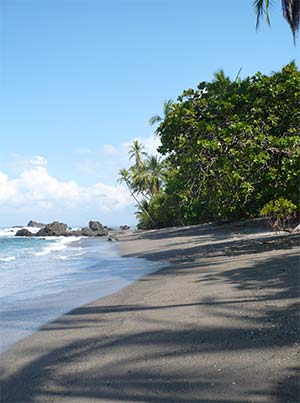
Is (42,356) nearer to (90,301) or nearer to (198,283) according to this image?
(90,301)

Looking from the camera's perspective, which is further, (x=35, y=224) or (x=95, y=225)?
(x=35, y=224)

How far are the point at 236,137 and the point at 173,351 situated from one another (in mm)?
6882

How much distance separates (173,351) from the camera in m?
4.04

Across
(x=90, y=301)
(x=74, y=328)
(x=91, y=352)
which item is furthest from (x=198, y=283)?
(x=91, y=352)

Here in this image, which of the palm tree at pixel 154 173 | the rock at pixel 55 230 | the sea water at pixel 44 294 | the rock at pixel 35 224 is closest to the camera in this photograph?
the sea water at pixel 44 294

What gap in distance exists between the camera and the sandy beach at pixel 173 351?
3.24 metres

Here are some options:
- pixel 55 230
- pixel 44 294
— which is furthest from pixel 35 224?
pixel 44 294

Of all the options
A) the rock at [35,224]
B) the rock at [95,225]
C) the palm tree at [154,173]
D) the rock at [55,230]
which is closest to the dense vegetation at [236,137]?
the palm tree at [154,173]

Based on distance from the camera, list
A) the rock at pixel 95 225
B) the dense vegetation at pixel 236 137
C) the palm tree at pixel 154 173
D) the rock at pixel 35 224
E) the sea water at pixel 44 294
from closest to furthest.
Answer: the sea water at pixel 44 294 → the dense vegetation at pixel 236 137 → the palm tree at pixel 154 173 → the rock at pixel 95 225 → the rock at pixel 35 224

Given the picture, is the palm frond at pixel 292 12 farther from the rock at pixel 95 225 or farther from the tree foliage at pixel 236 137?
the rock at pixel 95 225

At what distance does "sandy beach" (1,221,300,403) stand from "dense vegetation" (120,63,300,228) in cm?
381

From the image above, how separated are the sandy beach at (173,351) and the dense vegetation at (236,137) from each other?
150 inches

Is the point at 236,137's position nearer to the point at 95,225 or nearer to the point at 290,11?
the point at 290,11

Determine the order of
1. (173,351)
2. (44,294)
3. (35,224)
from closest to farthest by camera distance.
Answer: (173,351)
(44,294)
(35,224)
